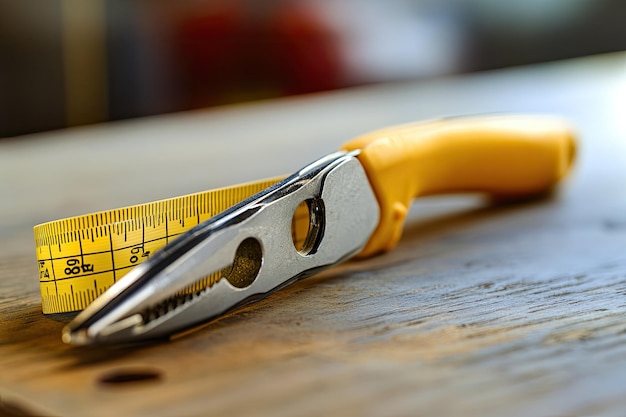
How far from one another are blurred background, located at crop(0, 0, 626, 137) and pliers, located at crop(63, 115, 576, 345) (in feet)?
5.34

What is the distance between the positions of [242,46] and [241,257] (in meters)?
2.18

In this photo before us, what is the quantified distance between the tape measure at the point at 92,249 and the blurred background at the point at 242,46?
176cm

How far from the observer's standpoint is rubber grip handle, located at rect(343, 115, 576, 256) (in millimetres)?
765

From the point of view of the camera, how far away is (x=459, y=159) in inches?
35.7

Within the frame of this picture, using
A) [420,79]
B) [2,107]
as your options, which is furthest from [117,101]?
[420,79]

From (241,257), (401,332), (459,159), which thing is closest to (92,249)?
(241,257)

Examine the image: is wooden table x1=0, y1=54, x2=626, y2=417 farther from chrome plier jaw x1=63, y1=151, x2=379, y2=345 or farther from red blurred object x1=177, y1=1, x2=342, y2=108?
red blurred object x1=177, y1=1, x2=342, y2=108

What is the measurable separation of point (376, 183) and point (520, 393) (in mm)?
297

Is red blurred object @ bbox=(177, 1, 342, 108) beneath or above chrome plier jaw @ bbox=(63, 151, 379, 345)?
above

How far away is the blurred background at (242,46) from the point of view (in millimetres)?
2320

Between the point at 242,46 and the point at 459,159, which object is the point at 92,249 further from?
the point at 242,46

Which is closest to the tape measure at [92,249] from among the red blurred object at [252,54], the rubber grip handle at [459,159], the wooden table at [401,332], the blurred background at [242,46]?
the wooden table at [401,332]

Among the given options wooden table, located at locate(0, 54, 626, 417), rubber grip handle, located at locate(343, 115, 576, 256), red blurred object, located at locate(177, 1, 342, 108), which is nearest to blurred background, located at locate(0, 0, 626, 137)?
red blurred object, located at locate(177, 1, 342, 108)

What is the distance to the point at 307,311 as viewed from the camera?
626 mm
